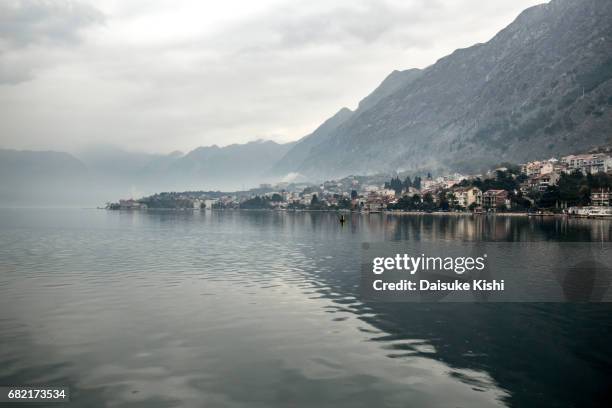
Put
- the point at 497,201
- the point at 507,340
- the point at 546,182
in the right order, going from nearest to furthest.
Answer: the point at 507,340 → the point at 497,201 → the point at 546,182

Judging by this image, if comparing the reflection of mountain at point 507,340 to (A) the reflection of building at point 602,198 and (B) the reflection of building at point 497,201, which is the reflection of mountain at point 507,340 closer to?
(A) the reflection of building at point 602,198

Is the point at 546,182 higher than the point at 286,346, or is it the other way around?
the point at 546,182

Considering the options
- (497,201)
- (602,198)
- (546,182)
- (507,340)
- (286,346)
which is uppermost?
(546,182)

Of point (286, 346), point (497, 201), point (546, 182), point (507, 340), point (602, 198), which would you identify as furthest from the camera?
point (546, 182)

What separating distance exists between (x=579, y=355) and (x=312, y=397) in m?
10.8

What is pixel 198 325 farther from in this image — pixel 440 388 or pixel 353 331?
pixel 440 388

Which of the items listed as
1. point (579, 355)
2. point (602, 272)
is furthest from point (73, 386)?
point (602, 272)

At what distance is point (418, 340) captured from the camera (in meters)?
20.5

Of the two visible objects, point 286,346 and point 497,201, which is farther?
point 497,201

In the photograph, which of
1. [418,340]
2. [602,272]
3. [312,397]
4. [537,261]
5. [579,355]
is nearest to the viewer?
[312,397]

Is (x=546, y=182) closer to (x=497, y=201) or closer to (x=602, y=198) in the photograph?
(x=497, y=201)

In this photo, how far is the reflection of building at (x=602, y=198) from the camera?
502ft

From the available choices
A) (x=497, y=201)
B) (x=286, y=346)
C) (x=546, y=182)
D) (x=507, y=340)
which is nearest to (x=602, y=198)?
(x=546, y=182)

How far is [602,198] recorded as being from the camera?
6053 inches
